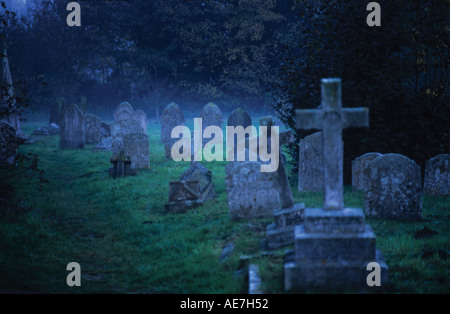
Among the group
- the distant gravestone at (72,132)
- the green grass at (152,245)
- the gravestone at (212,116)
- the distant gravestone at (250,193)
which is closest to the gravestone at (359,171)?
the green grass at (152,245)

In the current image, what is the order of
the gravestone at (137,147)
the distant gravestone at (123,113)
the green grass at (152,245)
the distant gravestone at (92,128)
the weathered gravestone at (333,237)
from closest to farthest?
the weathered gravestone at (333,237) → the green grass at (152,245) → the gravestone at (137,147) → the distant gravestone at (92,128) → the distant gravestone at (123,113)

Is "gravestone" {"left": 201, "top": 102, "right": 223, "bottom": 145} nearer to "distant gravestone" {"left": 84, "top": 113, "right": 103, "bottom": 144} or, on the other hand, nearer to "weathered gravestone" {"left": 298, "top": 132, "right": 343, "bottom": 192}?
"distant gravestone" {"left": 84, "top": 113, "right": 103, "bottom": 144}

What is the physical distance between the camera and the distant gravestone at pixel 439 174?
35.4 ft

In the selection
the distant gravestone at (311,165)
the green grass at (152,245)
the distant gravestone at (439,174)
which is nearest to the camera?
the green grass at (152,245)

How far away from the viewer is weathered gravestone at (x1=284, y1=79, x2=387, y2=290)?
6.02m

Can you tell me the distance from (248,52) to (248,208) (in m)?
32.2

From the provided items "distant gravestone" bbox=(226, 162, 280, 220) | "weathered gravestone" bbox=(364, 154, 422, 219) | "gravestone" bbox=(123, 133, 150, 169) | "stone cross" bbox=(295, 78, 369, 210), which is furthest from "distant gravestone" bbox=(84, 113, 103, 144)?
"stone cross" bbox=(295, 78, 369, 210)

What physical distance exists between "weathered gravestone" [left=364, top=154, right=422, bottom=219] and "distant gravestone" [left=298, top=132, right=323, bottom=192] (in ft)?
7.68

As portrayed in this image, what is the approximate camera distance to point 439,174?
1084 centimetres

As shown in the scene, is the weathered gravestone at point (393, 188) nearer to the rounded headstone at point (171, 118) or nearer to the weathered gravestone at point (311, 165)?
the weathered gravestone at point (311, 165)

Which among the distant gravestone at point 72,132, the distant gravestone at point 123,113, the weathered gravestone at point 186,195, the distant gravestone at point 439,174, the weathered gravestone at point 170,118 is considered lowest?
the weathered gravestone at point 186,195

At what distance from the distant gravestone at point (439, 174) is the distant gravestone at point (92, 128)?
61.1ft

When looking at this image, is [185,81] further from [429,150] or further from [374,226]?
[374,226]

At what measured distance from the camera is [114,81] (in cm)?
4478
